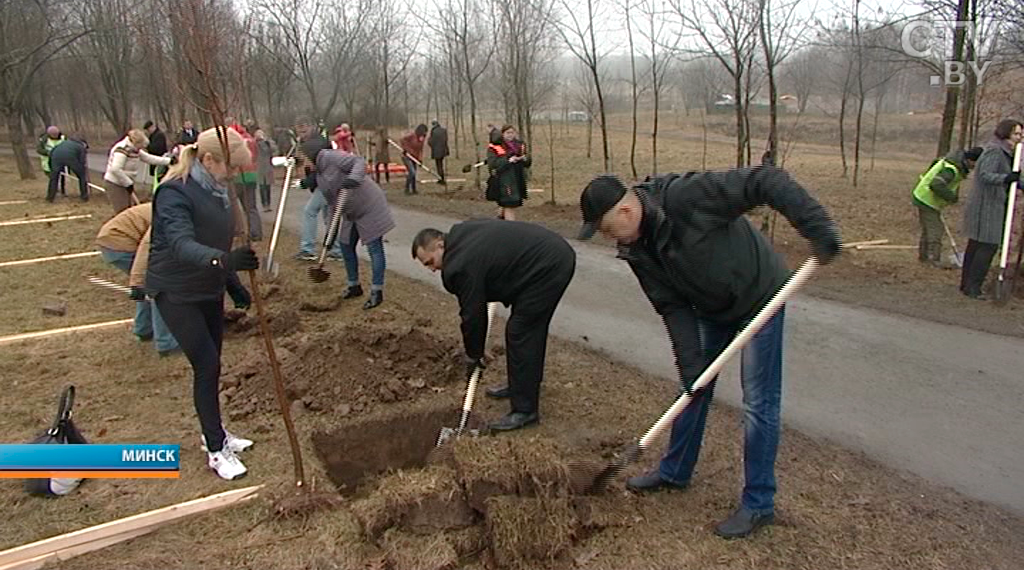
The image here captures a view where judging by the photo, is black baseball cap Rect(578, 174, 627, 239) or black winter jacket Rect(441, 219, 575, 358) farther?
black winter jacket Rect(441, 219, 575, 358)

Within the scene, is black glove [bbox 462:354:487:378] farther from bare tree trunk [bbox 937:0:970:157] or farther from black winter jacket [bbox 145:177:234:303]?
bare tree trunk [bbox 937:0:970:157]

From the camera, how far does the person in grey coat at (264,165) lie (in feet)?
Result: 39.5

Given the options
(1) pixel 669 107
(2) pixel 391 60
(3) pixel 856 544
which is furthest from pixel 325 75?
(1) pixel 669 107

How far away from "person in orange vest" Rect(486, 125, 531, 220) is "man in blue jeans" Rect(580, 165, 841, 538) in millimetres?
7386

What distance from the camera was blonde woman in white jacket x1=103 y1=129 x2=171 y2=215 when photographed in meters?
9.84

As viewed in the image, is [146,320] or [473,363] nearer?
[473,363]

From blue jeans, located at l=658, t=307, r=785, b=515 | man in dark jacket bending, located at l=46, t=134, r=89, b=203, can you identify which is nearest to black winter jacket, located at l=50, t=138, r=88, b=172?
man in dark jacket bending, located at l=46, t=134, r=89, b=203

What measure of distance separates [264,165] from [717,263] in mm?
11250

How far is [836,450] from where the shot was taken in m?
3.98

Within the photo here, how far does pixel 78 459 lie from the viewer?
3.38 metres

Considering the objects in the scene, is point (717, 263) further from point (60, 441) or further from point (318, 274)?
point (318, 274)

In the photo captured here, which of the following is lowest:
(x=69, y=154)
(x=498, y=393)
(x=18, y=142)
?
(x=498, y=393)

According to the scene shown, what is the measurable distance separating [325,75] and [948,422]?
789 inches

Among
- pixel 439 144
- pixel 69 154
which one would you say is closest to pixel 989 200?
pixel 439 144
